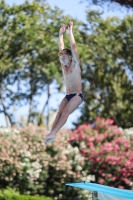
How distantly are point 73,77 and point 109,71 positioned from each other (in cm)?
2224

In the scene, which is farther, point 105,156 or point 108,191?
point 105,156

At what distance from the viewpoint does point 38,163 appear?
13.9 meters

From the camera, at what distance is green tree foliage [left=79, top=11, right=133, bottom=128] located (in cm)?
2672

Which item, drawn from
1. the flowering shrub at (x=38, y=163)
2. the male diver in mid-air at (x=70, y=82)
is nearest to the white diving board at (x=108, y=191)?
the male diver in mid-air at (x=70, y=82)

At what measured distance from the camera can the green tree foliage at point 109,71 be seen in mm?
26719

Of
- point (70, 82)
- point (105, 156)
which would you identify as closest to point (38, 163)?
point (105, 156)

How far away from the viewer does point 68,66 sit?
5.89 m

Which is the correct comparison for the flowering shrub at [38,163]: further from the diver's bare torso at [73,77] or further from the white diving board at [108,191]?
the diver's bare torso at [73,77]

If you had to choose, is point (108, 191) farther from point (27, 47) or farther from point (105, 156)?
→ point (27, 47)

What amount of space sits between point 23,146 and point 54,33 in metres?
11.4

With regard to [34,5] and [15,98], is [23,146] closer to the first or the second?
[34,5]

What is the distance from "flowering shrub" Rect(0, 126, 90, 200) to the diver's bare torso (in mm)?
7729

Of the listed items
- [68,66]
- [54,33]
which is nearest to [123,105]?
[54,33]

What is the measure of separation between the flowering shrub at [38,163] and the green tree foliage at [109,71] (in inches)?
484
